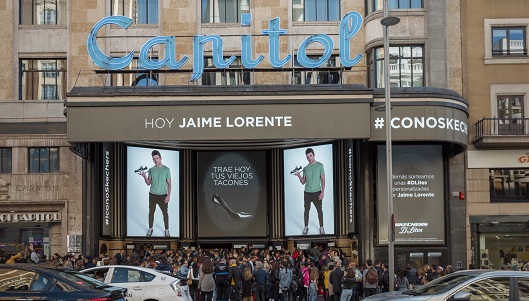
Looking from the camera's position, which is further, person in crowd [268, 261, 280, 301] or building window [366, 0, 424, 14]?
building window [366, 0, 424, 14]

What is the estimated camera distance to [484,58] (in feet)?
126

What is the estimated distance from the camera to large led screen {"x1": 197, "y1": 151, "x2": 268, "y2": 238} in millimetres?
39656

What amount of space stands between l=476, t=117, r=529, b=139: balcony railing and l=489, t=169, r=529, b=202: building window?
174 centimetres

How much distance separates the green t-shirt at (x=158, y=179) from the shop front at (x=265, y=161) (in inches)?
13.2

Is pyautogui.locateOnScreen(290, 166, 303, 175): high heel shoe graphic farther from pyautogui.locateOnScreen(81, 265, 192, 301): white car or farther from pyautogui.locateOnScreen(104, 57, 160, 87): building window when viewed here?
pyautogui.locateOnScreen(81, 265, 192, 301): white car

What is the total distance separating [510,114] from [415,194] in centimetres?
591

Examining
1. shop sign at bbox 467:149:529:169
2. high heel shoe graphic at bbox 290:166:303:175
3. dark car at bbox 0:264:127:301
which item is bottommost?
dark car at bbox 0:264:127:301

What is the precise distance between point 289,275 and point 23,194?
50.6ft

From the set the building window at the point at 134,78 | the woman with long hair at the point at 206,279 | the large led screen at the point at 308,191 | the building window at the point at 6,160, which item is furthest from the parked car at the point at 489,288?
the building window at the point at 6,160

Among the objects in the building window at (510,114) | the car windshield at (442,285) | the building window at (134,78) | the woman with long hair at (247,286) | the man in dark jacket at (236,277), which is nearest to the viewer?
the car windshield at (442,285)

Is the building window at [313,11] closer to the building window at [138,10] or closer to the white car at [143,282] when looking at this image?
the building window at [138,10]

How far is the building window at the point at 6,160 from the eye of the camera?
3847 centimetres

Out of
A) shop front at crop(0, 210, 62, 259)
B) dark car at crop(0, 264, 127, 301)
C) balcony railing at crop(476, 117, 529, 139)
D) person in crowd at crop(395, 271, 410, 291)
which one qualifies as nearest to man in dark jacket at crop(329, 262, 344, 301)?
person in crowd at crop(395, 271, 410, 291)

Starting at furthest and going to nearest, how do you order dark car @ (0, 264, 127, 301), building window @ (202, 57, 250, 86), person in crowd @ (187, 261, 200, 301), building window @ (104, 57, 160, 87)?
1. building window @ (202, 57, 250, 86)
2. building window @ (104, 57, 160, 87)
3. person in crowd @ (187, 261, 200, 301)
4. dark car @ (0, 264, 127, 301)
